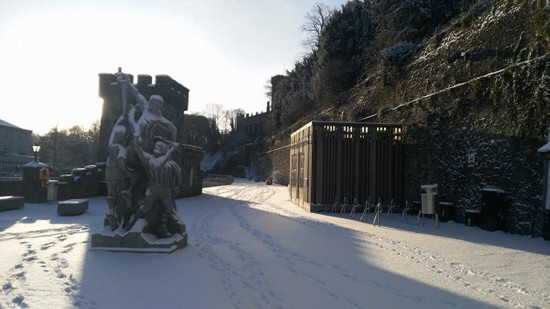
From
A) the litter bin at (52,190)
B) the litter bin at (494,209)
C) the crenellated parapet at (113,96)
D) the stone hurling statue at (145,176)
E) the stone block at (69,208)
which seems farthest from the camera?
the crenellated parapet at (113,96)

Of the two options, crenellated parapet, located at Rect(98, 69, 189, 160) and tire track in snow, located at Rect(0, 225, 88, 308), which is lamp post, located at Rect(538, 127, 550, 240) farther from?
crenellated parapet, located at Rect(98, 69, 189, 160)

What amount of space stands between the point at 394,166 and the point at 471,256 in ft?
27.2

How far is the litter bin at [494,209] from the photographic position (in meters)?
11.0


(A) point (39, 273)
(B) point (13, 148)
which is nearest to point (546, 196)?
(A) point (39, 273)

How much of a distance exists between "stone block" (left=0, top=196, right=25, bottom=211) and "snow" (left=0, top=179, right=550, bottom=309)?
11.8 feet

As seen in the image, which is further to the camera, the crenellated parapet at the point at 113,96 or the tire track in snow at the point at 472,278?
the crenellated parapet at the point at 113,96

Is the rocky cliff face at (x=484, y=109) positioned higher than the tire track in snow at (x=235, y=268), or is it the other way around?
the rocky cliff face at (x=484, y=109)

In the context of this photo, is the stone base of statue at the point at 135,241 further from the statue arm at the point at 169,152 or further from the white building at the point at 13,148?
the white building at the point at 13,148

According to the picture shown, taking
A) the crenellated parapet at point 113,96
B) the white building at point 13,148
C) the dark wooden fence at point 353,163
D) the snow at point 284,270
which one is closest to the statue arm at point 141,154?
the snow at point 284,270

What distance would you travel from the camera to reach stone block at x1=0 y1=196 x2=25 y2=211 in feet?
46.0

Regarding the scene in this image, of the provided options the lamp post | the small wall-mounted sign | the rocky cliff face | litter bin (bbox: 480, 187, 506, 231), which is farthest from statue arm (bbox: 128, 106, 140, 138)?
the small wall-mounted sign

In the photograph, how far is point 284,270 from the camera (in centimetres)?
660

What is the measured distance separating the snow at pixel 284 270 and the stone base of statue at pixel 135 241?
20cm

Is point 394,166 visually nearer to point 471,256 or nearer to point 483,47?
point 483,47
